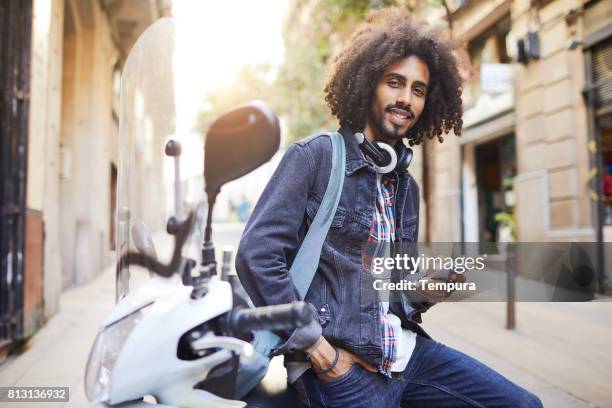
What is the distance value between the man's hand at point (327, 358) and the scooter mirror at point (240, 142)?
477 mm

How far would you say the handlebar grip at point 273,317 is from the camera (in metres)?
0.79

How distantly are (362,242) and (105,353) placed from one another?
0.65 m

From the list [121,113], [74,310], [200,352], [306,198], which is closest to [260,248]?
[306,198]

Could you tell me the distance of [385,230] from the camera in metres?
1.34

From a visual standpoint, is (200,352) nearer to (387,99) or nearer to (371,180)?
(371,180)

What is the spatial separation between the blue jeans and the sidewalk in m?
0.15

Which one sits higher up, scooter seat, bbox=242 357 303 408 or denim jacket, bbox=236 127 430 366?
denim jacket, bbox=236 127 430 366

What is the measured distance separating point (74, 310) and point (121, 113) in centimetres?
448

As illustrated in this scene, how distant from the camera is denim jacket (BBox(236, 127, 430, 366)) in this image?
3.66ft

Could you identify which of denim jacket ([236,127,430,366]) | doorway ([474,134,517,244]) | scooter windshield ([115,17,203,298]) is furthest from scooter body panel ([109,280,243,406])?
doorway ([474,134,517,244])

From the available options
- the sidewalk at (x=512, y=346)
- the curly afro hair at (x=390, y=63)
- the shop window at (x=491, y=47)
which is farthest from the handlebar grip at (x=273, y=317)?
the shop window at (x=491, y=47)

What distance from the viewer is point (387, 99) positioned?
4.56 feet

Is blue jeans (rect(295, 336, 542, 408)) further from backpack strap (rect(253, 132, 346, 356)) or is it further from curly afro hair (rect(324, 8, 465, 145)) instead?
curly afro hair (rect(324, 8, 465, 145))

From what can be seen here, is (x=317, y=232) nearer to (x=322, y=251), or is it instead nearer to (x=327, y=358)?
(x=322, y=251)
